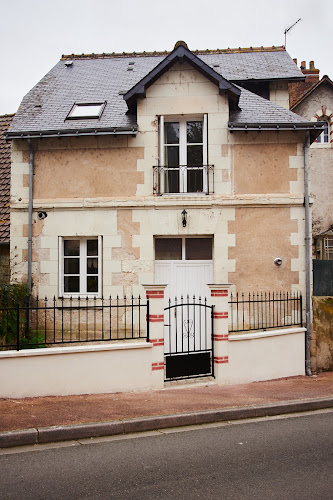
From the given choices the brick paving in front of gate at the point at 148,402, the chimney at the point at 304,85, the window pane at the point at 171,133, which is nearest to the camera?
the brick paving in front of gate at the point at 148,402

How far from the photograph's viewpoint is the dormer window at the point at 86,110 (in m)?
12.1

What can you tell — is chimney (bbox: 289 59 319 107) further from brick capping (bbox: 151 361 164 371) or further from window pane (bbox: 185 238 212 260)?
brick capping (bbox: 151 361 164 371)

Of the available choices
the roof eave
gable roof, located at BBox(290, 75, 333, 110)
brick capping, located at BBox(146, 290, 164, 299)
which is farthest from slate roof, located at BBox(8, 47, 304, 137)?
brick capping, located at BBox(146, 290, 164, 299)

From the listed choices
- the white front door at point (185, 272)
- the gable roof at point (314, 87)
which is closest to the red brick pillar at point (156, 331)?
the white front door at point (185, 272)

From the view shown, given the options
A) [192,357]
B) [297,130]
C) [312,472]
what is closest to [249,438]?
[312,472]

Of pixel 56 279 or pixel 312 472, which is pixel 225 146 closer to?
pixel 56 279

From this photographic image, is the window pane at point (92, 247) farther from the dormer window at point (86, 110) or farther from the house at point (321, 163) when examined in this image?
the house at point (321, 163)

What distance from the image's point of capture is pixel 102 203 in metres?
11.5

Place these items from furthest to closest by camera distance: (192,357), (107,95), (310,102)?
(310,102)
(107,95)
(192,357)

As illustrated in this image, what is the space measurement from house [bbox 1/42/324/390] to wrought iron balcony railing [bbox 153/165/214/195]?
2 centimetres

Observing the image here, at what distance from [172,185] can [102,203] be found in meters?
1.65

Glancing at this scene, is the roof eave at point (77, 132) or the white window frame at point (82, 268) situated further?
the white window frame at point (82, 268)

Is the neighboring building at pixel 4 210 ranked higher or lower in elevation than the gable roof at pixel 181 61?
lower

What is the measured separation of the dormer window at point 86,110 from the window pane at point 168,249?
3.36 m
